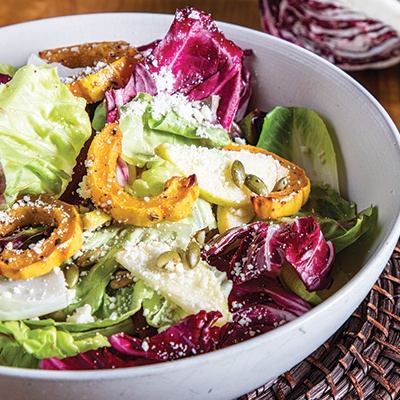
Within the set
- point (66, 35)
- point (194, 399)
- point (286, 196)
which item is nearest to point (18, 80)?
point (66, 35)

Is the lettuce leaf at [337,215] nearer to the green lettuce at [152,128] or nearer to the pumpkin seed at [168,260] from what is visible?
the green lettuce at [152,128]

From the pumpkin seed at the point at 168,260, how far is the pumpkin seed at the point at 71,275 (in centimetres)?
24

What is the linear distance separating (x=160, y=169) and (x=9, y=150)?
444 millimetres

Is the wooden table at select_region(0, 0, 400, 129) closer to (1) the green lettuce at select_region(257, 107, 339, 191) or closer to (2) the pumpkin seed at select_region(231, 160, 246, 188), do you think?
(1) the green lettuce at select_region(257, 107, 339, 191)

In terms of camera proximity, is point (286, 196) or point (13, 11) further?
point (13, 11)

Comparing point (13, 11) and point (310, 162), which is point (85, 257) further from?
point (13, 11)

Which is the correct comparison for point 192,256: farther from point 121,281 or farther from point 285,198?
point 285,198

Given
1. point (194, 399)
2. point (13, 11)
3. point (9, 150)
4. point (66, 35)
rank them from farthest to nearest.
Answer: point (13, 11)
point (66, 35)
point (9, 150)
point (194, 399)

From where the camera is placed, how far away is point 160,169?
2.07m

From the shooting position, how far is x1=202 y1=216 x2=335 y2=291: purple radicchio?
6.17ft

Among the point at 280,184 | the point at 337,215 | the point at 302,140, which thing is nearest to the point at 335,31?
the point at 302,140

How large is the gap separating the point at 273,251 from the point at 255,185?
10.3 inches

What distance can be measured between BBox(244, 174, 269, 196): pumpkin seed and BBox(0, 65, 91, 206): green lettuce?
0.52 m

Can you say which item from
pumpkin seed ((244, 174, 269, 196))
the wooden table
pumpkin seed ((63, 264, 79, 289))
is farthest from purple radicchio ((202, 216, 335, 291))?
the wooden table
